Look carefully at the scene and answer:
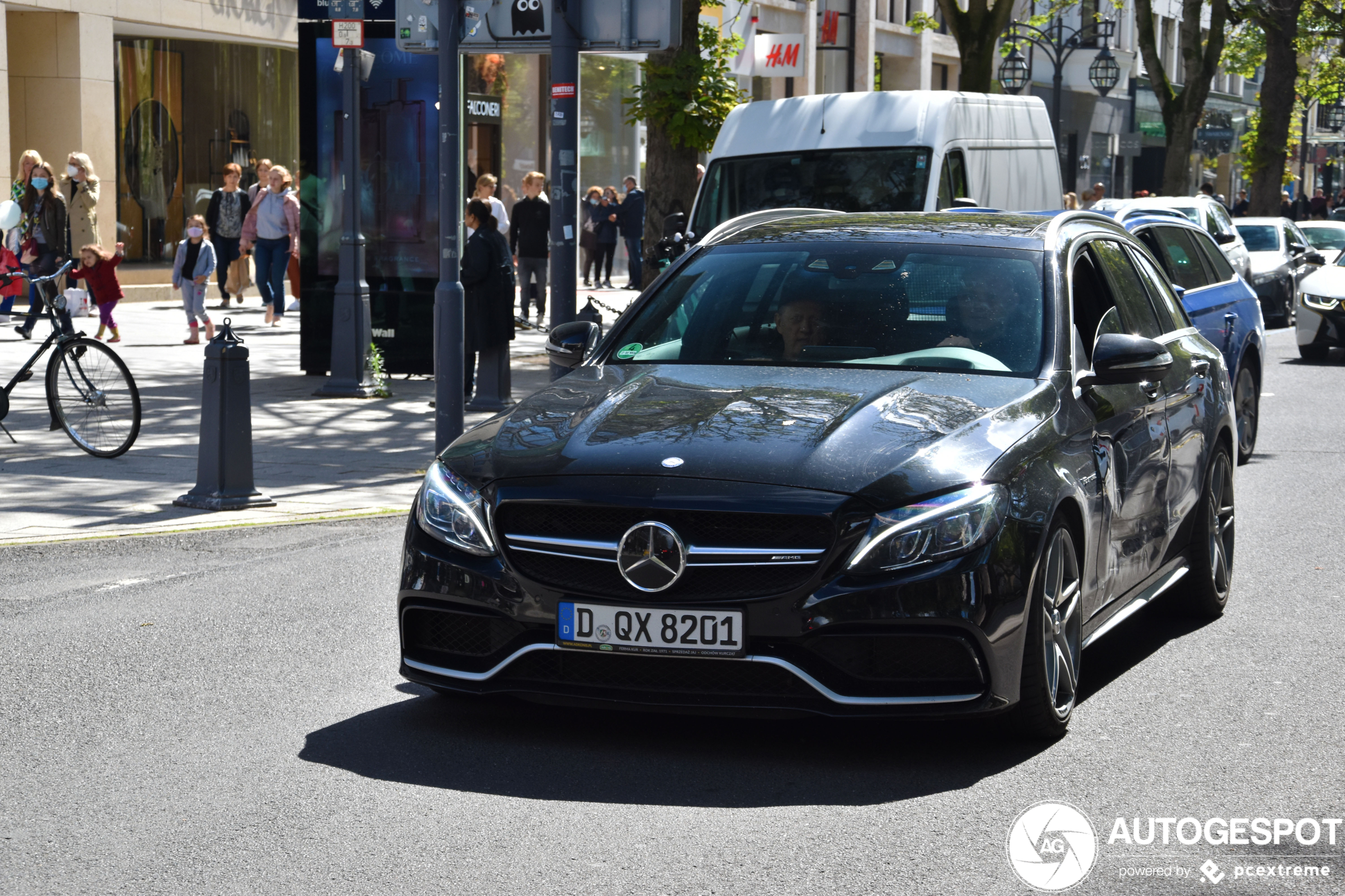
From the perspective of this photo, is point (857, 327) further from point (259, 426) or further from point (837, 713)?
point (259, 426)

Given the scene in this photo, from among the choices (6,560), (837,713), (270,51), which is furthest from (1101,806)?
(270,51)

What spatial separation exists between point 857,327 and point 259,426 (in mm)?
8351

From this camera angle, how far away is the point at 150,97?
28.2 m

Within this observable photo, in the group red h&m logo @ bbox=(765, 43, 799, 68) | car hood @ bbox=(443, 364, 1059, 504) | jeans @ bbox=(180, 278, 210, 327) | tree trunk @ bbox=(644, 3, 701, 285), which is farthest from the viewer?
red h&m logo @ bbox=(765, 43, 799, 68)

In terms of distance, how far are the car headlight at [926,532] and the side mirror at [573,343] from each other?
6.42 ft

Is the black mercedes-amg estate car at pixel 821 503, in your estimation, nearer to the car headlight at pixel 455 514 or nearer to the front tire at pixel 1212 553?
the car headlight at pixel 455 514

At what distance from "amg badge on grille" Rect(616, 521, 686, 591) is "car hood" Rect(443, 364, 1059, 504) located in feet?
0.62

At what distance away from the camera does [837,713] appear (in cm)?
522

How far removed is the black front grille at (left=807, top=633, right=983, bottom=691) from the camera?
516 centimetres

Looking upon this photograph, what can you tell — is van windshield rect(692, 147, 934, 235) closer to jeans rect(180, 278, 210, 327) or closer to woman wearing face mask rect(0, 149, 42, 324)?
jeans rect(180, 278, 210, 327)

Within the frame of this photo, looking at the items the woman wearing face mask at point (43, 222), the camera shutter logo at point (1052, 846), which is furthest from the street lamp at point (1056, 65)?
the camera shutter logo at point (1052, 846)

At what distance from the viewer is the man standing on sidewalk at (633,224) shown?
1276 inches

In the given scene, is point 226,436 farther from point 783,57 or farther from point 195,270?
point 783,57

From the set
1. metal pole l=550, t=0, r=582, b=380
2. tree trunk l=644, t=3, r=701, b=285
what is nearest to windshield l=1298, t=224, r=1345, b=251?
tree trunk l=644, t=3, r=701, b=285
